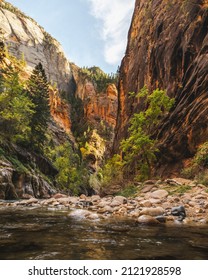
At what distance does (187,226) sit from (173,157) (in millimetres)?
13294

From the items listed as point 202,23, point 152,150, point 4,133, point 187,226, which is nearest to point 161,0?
point 202,23

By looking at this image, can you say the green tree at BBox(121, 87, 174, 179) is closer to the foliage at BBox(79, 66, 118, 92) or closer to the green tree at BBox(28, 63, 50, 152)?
the green tree at BBox(28, 63, 50, 152)

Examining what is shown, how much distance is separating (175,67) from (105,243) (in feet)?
80.5

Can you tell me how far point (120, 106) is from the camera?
45.1 metres

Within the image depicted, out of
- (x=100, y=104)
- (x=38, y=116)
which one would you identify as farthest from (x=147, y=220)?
(x=100, y=104)

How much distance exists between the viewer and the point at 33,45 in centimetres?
9800

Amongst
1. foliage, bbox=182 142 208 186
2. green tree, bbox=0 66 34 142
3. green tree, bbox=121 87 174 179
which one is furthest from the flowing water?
green tree, bbox=0 66 34 142

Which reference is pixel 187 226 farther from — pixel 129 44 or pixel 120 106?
pixel 129 44

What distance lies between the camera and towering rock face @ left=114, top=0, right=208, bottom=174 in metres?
18.1

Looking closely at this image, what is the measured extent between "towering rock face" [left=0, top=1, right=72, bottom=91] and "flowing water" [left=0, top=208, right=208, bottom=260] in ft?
279

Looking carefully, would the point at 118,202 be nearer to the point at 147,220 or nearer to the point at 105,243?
the point at 147,220

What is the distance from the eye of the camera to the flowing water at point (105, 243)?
3547 millimetres

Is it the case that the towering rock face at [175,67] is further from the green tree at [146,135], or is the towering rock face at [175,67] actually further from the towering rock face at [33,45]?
the towering rock face at [33,45]

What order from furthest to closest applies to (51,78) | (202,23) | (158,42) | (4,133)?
(51,78) → (158,42) → (4,133) → (202,23)
